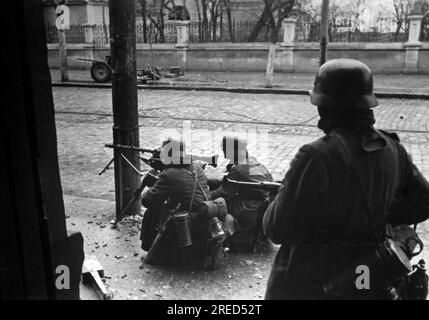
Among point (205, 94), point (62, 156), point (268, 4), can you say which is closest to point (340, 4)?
point (268, 4)

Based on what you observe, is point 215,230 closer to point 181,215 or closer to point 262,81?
point 181,215

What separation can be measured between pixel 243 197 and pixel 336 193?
2726 mm

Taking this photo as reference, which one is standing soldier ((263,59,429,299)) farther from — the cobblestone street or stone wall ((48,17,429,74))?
stone wall ((48,17,429,74))

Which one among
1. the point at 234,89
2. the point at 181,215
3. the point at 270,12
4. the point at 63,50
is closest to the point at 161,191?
Result: the point at 181,215

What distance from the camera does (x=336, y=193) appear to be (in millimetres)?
2336

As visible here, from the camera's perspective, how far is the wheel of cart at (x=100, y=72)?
19.3 metres

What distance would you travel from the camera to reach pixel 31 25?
4.89 feet

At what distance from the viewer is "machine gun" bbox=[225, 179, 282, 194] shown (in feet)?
14.6

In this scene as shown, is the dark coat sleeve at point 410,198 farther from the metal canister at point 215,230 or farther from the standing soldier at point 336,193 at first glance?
the metal canister at point 215,230

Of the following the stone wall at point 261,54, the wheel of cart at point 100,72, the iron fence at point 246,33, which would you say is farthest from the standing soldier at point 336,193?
the iron fence at point 246,33

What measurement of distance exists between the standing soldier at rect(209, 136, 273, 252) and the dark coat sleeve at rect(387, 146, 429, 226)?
231cm

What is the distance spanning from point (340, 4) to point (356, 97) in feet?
93.2

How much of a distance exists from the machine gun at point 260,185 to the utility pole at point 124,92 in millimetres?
1318
